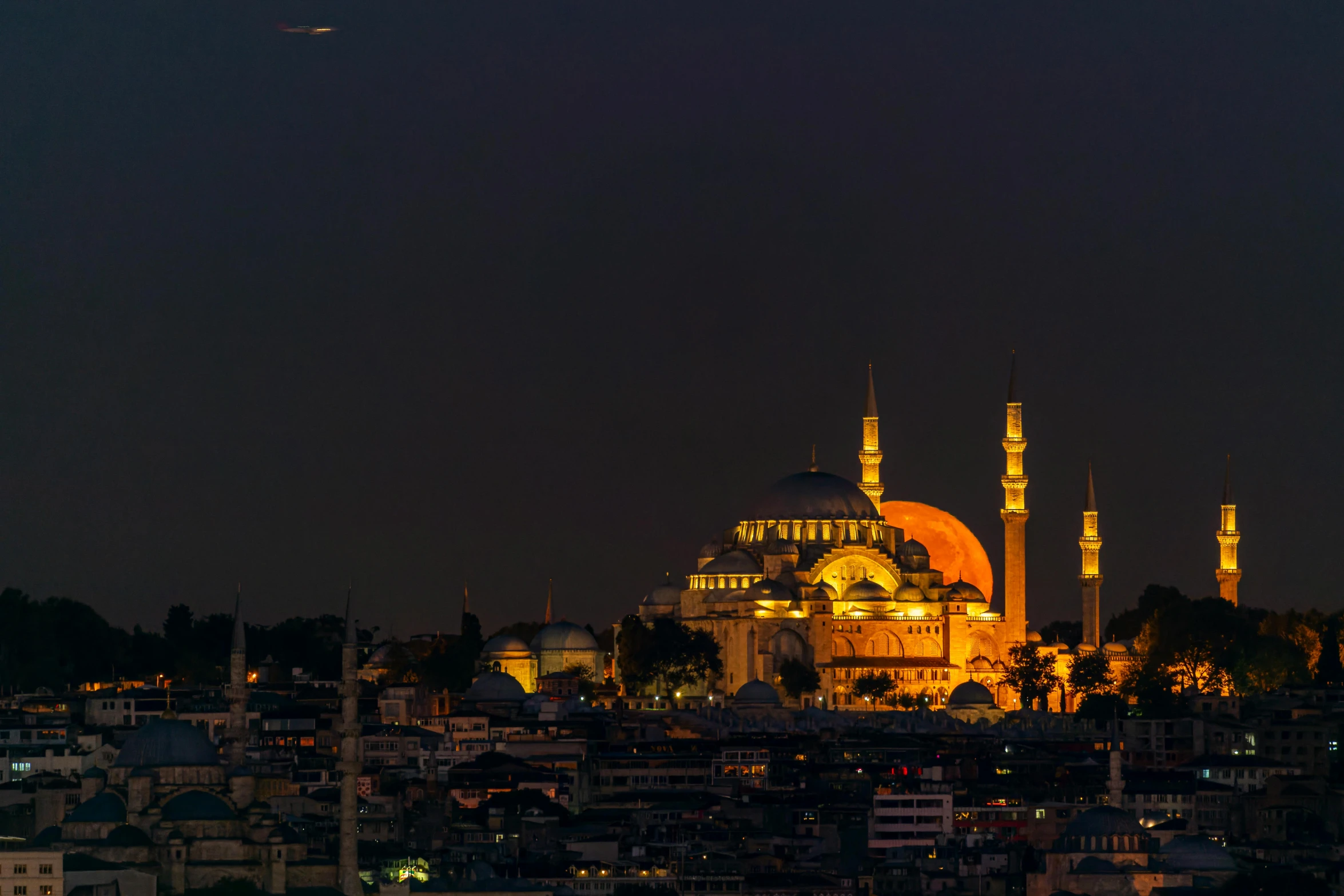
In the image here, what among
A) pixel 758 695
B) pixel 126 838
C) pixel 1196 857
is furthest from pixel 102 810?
pixel 758 695

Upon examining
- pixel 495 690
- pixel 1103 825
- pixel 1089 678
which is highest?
pixel 1089 678

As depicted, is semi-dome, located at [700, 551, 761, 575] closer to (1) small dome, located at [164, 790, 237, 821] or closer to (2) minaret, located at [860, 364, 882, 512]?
(2) minaret, located at [860, 364, 882, 512]

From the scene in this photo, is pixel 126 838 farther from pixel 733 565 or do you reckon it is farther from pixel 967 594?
pixel 967 594

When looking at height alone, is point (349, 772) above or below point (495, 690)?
below

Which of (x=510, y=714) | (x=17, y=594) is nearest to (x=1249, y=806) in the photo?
(x=510, y=714)

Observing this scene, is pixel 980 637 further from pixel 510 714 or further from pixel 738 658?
pixel 510 714

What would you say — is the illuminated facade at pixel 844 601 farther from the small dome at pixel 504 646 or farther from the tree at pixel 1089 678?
the small dome at pixel 504 646

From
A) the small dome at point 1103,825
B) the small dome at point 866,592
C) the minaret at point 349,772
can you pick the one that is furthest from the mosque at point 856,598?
the minaret at point 349,772
